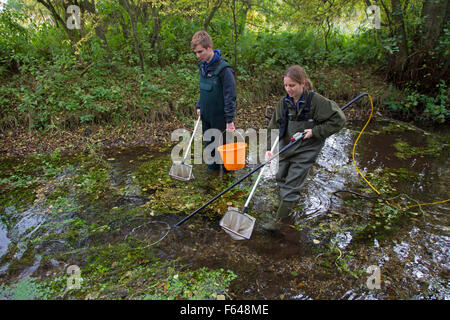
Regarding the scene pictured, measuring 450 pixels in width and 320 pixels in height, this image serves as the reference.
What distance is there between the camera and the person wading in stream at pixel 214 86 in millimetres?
3703

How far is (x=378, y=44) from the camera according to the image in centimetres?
931

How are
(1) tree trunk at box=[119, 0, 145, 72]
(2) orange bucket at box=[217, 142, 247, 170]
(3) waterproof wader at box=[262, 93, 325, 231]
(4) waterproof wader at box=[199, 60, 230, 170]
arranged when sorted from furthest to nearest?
(1) tree trunk at box=[119, 0, 145, 72]
(2) orange bucket at box=[217, 142, 247, 170]
(4) waterproof wader at box=[199, 60, 230, 170]
(3) waterproof wader at box=[262, 93, 325, 231]

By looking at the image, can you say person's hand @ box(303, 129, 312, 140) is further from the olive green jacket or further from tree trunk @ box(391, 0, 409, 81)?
tree trunk @ box(391, 0, 409, 81)

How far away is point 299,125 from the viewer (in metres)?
3.24

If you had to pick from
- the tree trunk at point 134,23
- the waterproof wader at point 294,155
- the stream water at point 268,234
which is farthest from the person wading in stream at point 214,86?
the tree trunk at point 134,23

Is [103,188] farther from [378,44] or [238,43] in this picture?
[378,44]

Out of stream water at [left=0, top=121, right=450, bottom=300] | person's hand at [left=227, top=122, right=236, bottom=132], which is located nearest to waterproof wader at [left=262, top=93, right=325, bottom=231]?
stream water at [left=0, top=121, right=450, bottom=300]

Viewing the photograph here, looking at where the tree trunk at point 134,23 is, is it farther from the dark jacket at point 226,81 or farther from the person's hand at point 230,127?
the person's hand at point 230,127

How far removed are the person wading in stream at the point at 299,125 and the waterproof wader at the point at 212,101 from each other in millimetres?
1035

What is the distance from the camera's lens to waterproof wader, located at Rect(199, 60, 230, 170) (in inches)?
156

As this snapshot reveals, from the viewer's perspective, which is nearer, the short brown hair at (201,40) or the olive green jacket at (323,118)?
the olive green jacket at (323,118)
